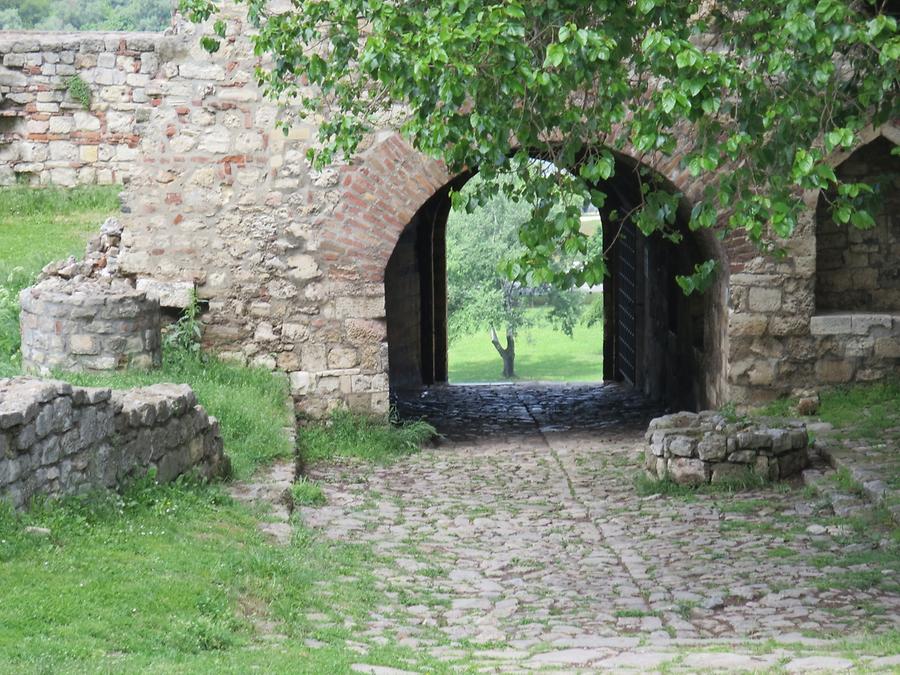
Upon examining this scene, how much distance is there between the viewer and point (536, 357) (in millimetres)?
33250

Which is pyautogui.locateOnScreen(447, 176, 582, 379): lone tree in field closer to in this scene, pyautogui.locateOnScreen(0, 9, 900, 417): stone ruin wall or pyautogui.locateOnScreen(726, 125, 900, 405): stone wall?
pyautogui.locateOnScreen(0, 9, 900, 417): stone ruin wall

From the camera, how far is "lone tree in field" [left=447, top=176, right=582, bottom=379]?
3066cm

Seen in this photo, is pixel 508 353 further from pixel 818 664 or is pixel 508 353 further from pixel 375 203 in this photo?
pixel 818 664

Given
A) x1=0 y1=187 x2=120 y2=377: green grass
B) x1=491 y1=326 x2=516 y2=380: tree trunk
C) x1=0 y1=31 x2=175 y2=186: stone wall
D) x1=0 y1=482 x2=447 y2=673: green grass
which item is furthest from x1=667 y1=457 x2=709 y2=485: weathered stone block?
x1=491 y1=326 x2=516 y2=380: tree trunk

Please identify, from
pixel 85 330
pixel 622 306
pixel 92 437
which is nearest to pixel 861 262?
pixel 622 306

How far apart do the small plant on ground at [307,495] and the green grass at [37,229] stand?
3051mm

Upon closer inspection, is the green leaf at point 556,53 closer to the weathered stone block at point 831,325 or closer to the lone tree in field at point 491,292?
the weathered stone block at point 831,325

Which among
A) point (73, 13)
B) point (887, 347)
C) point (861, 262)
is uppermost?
point (73, 13)

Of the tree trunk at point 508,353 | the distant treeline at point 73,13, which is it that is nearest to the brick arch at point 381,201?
the distant treeline at point 73,13

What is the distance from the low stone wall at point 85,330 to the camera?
9.73 metres

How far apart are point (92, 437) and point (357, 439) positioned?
4148mm

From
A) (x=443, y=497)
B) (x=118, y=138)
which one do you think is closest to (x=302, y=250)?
(x=443, y=497)

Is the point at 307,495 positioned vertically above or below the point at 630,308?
below

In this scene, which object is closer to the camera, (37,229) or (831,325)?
(831,325)
